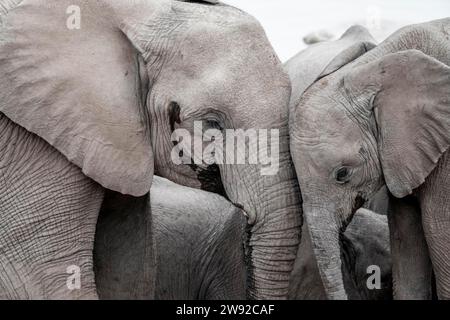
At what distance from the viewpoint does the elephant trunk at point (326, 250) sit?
17.4 feet

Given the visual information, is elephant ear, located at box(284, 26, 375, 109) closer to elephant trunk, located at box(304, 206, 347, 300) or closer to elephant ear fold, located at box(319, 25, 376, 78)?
elephant ear fold, located at box(319, 25, 376, 78)

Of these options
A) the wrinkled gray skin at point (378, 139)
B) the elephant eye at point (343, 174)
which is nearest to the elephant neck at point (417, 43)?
the wrinkled gray skin at point (378, 139)

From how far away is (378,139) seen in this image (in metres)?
5.57

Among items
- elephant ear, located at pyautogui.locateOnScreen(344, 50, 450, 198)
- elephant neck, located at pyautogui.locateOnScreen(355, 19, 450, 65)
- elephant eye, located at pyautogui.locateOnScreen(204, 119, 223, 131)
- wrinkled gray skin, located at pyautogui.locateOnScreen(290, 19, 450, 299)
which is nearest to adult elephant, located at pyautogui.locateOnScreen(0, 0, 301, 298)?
elephant eye, located at pyautogui.locateOnScreen(204, 119, 223, 131)

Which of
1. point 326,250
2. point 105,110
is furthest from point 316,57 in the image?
point 105,110

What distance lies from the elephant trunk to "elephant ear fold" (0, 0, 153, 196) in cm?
69

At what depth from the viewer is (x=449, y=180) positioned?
5602 millimetres

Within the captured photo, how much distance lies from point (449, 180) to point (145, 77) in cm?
134

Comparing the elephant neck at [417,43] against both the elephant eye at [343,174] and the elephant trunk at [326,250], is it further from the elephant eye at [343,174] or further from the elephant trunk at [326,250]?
the elephant trunk at [326,250]

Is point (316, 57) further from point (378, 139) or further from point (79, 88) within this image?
point (79, 88)

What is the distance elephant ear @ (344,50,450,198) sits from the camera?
18.0 feet

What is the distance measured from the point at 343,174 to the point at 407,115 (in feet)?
1.21
